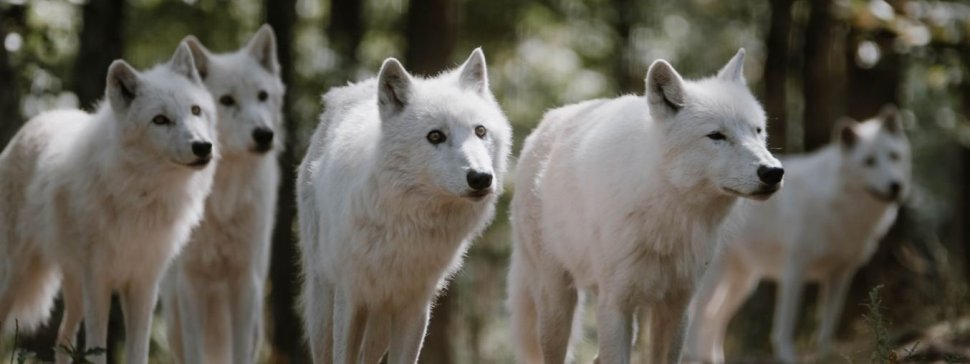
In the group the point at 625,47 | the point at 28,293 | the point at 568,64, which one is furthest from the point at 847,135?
the point at 568,64

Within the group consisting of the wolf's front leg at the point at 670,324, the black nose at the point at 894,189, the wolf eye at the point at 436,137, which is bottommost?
the black nose at the point at 894,189

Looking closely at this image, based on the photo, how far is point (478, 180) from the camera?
559cm

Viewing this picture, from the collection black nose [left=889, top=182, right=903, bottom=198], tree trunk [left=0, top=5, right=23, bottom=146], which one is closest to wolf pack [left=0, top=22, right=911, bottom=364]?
tree trunk [left=0, top=5, right=23, bottom=146]

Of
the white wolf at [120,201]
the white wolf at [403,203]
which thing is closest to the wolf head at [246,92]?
the white wolf at [120,201]

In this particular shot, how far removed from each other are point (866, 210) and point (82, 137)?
8489 mm

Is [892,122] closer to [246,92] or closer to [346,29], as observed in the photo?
[346,29]

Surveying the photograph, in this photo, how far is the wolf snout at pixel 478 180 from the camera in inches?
220

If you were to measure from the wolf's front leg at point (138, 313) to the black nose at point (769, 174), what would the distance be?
3518mm

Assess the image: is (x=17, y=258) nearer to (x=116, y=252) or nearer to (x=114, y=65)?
(x=116, y=252)

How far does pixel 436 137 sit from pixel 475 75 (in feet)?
1.99

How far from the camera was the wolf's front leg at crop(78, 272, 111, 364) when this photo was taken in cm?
683

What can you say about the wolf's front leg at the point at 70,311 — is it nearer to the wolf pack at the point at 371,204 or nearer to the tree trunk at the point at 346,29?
the wolf pack at the point at 371,204

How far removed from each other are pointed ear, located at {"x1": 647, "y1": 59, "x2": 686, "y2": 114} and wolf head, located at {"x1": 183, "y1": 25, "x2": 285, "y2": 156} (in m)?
3.03

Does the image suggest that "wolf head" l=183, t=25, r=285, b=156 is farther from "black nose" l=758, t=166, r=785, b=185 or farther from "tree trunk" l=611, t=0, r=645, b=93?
"tree trunk" l=611, t=0, r=645, b=93
